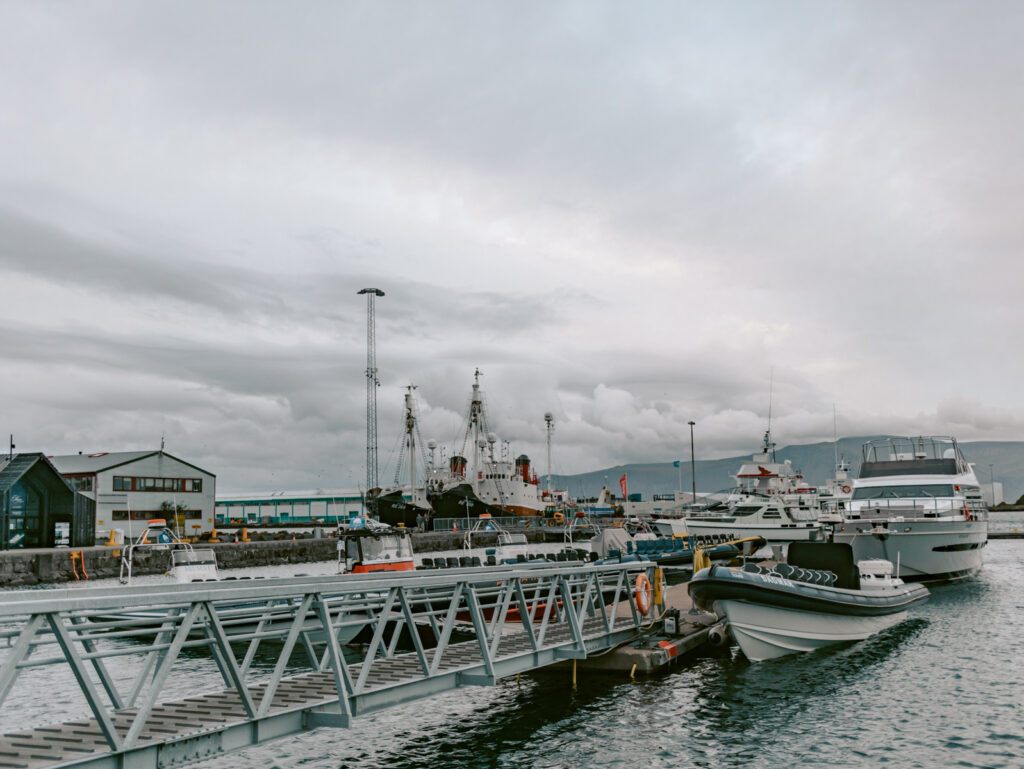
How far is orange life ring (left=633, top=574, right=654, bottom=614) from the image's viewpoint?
19.9 m

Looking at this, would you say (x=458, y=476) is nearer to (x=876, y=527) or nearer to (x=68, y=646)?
(x=876, y=527)

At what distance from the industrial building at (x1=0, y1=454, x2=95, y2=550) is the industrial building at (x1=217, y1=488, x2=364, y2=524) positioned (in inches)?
3607

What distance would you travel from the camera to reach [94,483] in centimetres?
7088

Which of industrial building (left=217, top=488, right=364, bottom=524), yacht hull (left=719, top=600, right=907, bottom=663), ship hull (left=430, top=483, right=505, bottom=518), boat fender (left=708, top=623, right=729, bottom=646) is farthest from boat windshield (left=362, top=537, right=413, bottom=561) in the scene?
industrial building (left=217, top=488, right=364, bottom=524)

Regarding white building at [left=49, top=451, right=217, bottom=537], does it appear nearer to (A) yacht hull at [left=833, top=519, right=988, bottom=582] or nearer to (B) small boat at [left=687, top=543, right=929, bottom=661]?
(A) yacht hull at [left=833, top=519, right=988, bottom=582]

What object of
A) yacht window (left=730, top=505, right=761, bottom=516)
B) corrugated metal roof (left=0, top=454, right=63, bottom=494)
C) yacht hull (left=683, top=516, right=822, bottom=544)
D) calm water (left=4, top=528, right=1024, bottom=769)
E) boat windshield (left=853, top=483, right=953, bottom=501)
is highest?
corrugated metal roof (left=0, top=454, right=63, bottom=494)

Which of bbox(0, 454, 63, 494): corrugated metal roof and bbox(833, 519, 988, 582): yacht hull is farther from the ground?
bbox(0, 454, 63, 494): corrugated metal roof

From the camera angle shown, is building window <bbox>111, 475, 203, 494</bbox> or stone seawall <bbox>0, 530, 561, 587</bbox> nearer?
stone seawall <bbox>0, 530, 561, 587</bbox>

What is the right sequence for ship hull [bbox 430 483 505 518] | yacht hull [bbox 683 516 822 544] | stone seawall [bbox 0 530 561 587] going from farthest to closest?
ship hull [bbox 430 483 505 518] < yacht hull [bbox 683 516 822 544] < stone seawall [bbox 0 530 561 587]

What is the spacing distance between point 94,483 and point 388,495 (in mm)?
33581

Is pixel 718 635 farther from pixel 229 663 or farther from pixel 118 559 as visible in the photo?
pixel 118 559

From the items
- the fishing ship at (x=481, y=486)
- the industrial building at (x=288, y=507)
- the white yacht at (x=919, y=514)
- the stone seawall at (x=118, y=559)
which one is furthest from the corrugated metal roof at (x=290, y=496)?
the white yacht at (x=919, y=514)

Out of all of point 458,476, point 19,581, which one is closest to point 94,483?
point 19,581

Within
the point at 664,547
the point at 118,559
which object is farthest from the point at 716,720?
the point at 118,559
